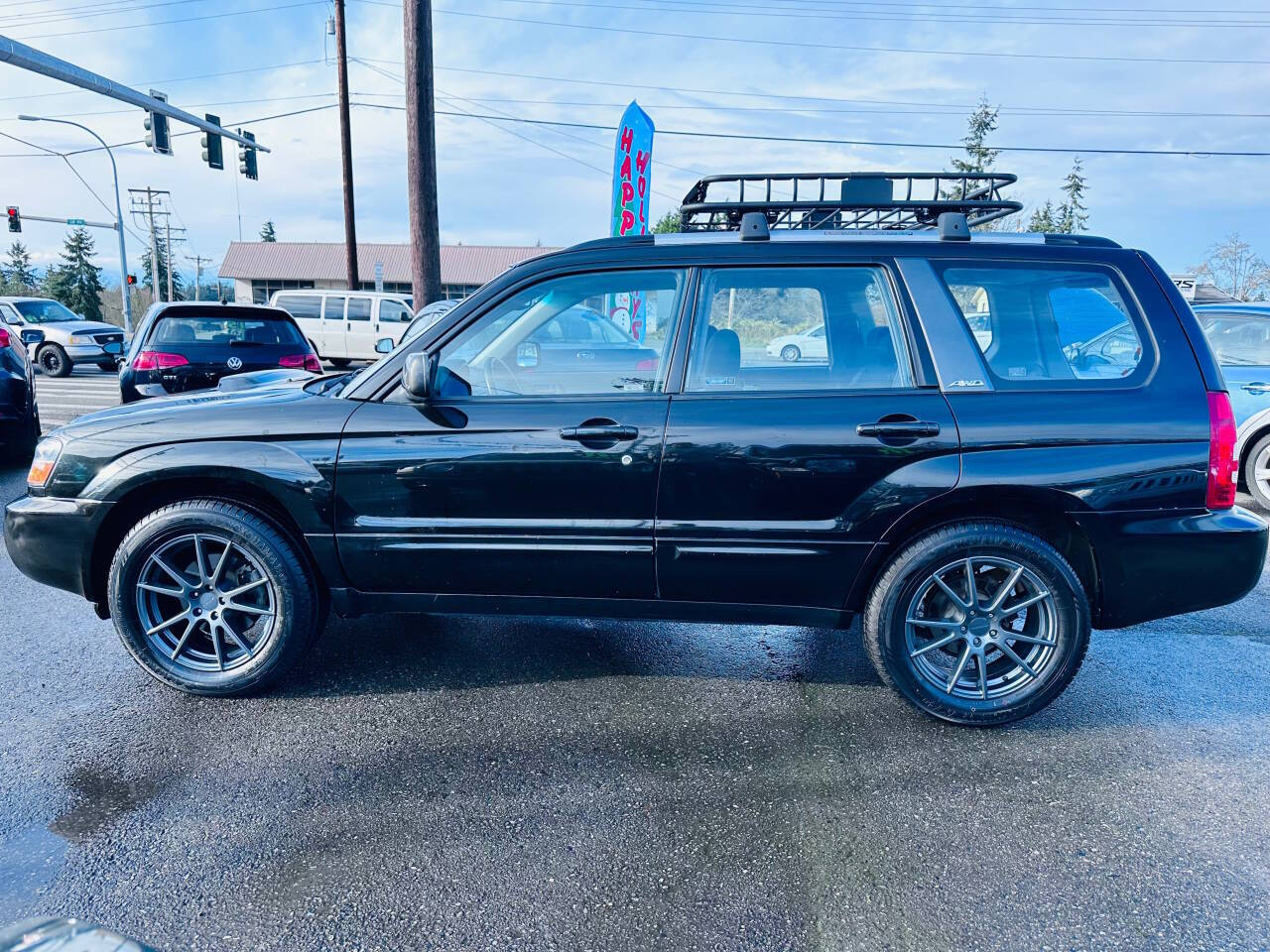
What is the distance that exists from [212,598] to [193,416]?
73 cm

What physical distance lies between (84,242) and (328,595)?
8890cm

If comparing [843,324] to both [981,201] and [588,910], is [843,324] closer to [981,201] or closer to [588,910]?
[981,201]

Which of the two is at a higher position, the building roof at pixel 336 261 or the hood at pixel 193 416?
the building roof at pixel 336 261

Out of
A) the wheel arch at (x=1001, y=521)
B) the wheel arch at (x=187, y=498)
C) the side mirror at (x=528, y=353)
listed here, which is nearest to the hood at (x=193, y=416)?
the wheel arch at (x=187, y=498)

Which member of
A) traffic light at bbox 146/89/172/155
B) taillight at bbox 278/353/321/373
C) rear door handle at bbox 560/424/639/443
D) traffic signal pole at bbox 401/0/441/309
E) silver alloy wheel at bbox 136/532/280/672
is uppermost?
traffic light at bbox 146/89/172/155

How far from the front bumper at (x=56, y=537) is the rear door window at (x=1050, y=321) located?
3474 mm

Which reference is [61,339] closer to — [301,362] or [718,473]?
[301,362]

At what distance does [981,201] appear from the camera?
11.9 ft

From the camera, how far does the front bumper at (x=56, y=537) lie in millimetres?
3340

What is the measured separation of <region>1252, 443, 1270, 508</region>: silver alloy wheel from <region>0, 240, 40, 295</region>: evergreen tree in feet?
295

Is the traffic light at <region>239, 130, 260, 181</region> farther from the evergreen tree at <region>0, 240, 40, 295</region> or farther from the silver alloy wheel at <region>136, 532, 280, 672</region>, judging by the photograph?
the evergreen tree at <region>0, 240, 40, 295</region>

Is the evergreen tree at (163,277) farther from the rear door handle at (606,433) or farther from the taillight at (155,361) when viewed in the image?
the rear door handle at (606,433)

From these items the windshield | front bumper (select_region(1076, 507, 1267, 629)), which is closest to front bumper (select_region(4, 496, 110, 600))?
front bumper (select_region(1076, 507, 1267, 629))

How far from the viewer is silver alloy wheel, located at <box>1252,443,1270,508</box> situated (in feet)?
22.8
